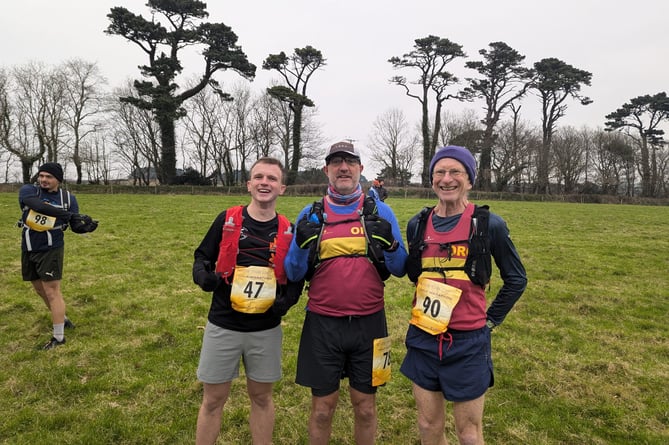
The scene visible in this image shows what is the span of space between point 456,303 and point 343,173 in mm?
1171

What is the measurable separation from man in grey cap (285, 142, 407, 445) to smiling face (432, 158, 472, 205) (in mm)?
425

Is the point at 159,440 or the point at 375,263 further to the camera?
the point at 159,440

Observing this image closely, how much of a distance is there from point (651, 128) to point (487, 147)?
2364 centimetres

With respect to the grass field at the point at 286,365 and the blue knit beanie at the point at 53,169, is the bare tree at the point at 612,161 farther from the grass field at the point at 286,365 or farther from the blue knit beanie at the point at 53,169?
the blue knit beanie at the point at 53,169

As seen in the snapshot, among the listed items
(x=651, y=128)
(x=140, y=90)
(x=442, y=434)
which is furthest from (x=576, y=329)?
(x=651, y=128)

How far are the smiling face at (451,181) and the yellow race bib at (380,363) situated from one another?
1.09m

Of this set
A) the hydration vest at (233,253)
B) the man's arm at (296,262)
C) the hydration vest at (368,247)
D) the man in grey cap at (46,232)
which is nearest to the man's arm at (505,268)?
the hydration vest at (368,247)

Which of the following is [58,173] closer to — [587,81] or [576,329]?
[576,329]

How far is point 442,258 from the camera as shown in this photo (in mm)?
2496

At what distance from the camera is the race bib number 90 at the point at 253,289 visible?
270 cm

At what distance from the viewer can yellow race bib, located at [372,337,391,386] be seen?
2.61 metres

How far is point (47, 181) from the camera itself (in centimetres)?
486

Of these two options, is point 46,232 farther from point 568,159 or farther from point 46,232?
point 568,159

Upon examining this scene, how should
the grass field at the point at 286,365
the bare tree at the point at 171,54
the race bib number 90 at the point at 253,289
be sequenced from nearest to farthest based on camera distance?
the race bib number 90 at the point at 253,289 → the grass field at the point at 286,365 → the bare tree at the point at 171,54
